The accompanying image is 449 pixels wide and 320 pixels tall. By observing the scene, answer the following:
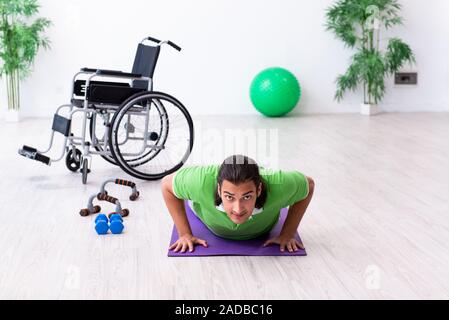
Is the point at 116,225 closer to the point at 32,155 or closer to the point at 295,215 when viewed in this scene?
the point at 295,215

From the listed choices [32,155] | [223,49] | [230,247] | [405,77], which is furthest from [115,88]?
[405,77]

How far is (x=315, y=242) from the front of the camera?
8.75ft

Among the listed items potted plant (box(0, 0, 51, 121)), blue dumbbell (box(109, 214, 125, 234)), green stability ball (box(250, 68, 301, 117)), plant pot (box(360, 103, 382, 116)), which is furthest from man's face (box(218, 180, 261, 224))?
plant pot (box(360, 103, 382, 116))

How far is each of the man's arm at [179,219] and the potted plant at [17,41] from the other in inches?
149

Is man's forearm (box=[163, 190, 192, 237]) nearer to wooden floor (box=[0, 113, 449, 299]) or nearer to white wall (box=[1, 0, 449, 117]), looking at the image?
wooden floor (box=[0, 113, 449, 299])

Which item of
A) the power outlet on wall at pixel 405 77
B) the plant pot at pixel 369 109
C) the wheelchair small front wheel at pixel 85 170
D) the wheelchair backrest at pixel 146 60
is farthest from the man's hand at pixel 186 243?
the power outlet on wall at pixel 405 77

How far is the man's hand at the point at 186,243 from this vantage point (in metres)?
2.52

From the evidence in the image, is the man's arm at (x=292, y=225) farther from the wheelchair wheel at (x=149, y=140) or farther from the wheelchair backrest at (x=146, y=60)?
the wheelchair backrest at (x=146, y=60)

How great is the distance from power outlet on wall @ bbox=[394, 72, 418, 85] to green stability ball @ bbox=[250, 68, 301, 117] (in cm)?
114

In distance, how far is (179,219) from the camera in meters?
2.55

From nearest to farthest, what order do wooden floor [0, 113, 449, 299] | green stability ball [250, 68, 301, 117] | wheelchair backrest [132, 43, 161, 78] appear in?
wooden floor [0, 113, 449, 299] → wheelchair backrest [132, 43, 161, 78] → green stability ball [250, 68, 301, 117]

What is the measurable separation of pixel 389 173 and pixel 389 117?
2.58 m

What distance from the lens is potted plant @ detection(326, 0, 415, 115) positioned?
6.27m

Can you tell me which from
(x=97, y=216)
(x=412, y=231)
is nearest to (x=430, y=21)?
(x=412, y=231)
